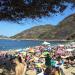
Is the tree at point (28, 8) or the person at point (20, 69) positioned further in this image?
the tree at point (28, 8)

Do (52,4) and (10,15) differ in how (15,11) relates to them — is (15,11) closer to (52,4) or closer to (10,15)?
(10,15)

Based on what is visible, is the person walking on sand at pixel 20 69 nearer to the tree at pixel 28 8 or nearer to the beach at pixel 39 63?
the beach at pixel 39 63

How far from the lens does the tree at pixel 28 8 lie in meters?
15.0

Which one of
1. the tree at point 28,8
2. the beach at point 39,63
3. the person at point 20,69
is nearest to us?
the person at point 20,69

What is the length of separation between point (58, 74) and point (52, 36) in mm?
170373

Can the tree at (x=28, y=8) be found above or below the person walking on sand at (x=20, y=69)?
above

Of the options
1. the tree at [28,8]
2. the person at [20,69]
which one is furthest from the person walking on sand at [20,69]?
the tree at [28,8]

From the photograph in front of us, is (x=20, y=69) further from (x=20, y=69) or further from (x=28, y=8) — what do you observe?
(x=28, y=8)

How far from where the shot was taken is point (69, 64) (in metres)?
20.8

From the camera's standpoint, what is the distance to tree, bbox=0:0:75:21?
49.3ft

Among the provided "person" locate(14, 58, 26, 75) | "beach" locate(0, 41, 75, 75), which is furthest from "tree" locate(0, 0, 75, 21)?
"person" locate(14, 58, 26, 75)

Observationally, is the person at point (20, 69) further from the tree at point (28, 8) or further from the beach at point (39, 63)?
the tree at point (28, 8)

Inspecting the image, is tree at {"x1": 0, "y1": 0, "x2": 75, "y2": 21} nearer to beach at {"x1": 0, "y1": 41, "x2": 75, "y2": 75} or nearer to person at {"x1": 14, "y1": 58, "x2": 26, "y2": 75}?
beach at {"x1": 0, "y1": 41, "x2": 75, "y2": 75}

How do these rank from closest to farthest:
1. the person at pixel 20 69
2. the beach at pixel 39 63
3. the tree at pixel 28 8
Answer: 1. the person at pixel 20 69
2. the beach at pixel 39 63
3. the tree at pixel 28 8
